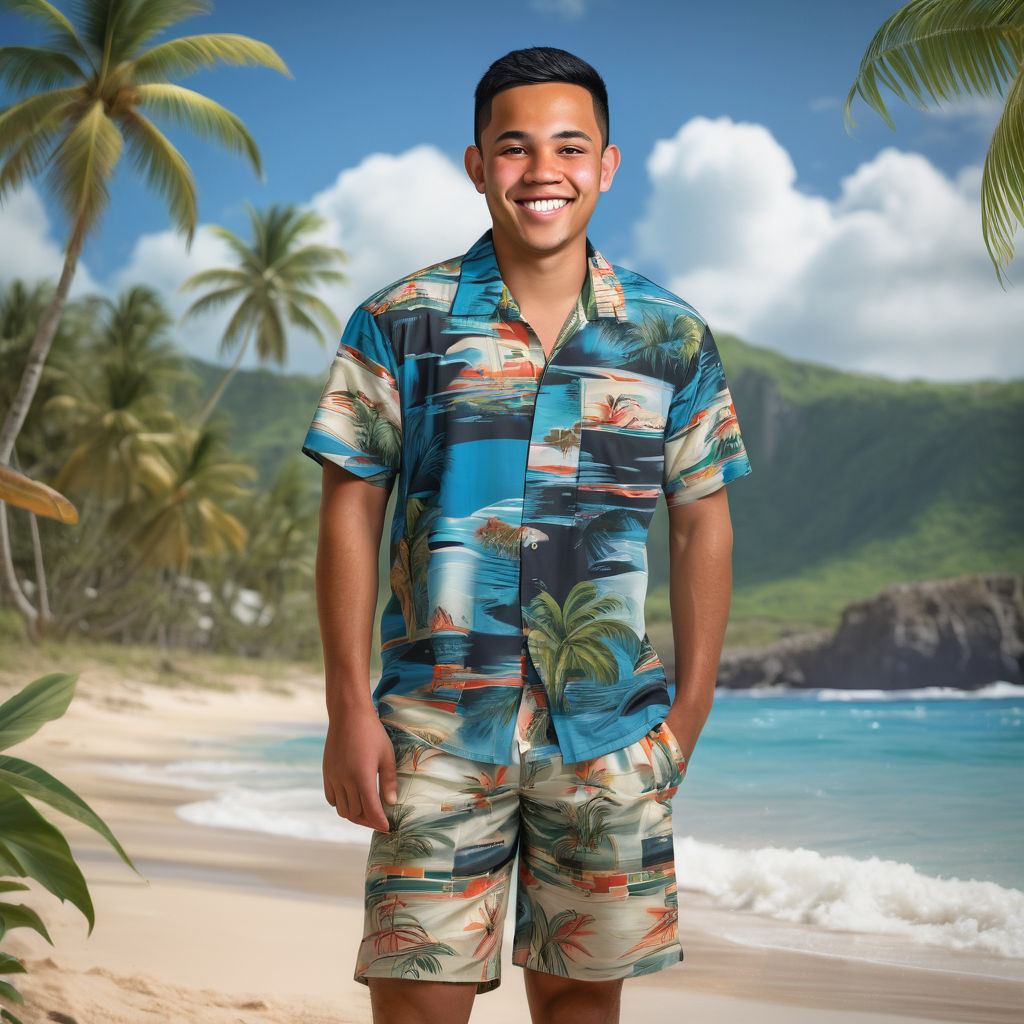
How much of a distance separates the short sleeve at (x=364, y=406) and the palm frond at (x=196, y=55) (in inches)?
480

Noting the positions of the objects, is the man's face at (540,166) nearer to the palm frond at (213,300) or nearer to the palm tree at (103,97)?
the palm tree at (103,97)

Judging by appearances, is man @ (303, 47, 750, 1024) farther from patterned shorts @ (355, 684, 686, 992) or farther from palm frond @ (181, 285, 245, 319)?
palm frond @ (181, 285, 245, 319)

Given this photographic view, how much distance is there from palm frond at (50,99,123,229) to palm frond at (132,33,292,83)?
3.38 ft

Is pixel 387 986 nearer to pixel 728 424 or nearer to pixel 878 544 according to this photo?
pixel 728 424

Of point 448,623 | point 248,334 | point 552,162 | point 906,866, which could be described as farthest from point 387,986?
point 248,334

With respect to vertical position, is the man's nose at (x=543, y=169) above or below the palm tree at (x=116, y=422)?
below

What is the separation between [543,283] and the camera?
1.39 m

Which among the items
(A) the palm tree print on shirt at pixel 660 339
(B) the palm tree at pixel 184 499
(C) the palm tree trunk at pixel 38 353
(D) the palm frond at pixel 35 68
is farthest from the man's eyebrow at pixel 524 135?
(B) the palm tree at pixel 184 499

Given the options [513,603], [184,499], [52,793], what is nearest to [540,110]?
[513,603]

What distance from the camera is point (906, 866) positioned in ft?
23.5

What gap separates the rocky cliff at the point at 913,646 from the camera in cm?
3362

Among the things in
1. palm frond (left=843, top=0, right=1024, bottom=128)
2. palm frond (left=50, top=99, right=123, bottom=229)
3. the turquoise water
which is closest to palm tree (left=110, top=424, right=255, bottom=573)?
palm frond (left=50, top=99, right=123, bottom=229)

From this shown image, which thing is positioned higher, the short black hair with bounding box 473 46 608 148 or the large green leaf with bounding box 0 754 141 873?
the short black hair with bounding box 473 46 608 148

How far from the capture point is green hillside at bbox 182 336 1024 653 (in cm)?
5156
